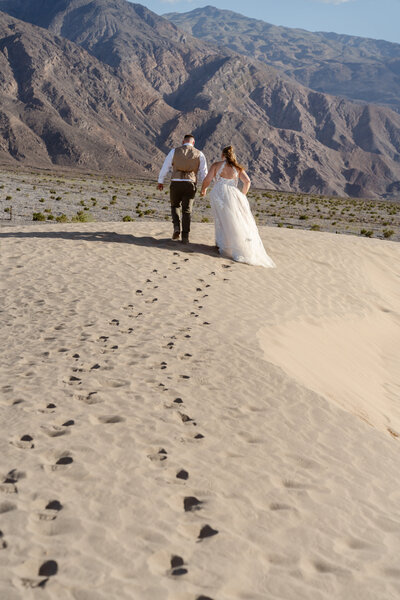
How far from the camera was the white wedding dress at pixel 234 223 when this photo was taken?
11.9 m

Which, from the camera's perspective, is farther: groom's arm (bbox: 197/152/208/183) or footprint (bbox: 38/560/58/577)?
groom's arm (bbox: 197/152/208/183)

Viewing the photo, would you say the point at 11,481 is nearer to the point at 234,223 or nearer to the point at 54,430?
the point at 54,430

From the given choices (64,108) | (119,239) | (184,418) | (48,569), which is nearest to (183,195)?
(119,239)

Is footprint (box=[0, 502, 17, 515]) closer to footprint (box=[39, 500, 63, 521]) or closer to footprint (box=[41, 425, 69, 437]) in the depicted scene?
footprint (box=[39, 500, 63, 521])

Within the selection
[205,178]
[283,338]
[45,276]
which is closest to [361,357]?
[283,338]

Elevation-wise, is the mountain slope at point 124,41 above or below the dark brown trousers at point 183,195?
above

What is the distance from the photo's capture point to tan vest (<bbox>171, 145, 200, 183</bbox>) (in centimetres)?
1183

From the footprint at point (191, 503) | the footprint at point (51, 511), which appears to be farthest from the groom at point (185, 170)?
the footprint at point (51, 511)

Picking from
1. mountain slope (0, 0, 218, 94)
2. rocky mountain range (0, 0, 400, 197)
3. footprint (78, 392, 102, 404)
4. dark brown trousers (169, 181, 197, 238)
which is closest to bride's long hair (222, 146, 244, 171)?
dark brown trousers (169, 181, 197, 238)

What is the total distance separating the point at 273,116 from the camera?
537 ft

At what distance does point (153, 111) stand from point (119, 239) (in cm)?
12946

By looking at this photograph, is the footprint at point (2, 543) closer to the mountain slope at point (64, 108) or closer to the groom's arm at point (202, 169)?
the groom's arm at point (202, 169)

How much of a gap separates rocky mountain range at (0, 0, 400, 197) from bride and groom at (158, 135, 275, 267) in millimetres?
88076

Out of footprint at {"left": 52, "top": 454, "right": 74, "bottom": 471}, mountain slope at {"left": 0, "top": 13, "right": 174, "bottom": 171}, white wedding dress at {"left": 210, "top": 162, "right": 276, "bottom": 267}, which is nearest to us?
footprint at {"left": 52, "top": 454, "right": 74, "bottom": 471}
